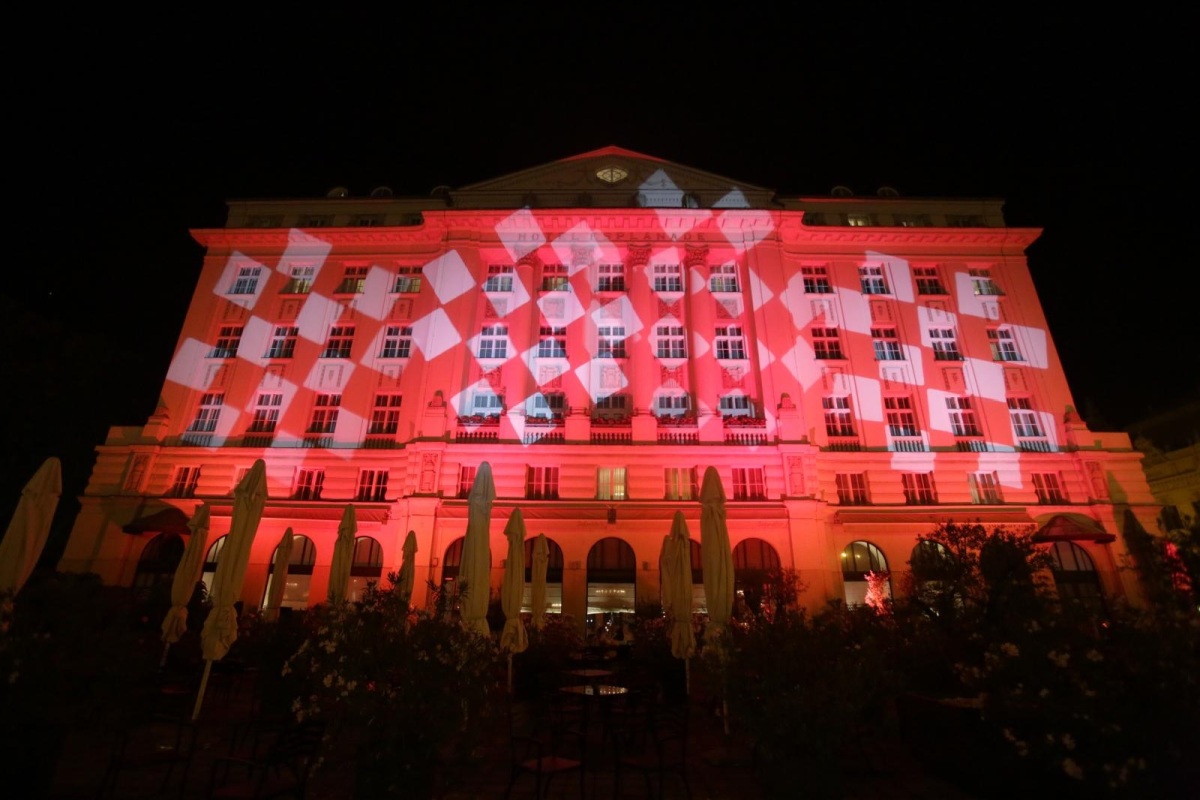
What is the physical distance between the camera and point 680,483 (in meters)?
26.9

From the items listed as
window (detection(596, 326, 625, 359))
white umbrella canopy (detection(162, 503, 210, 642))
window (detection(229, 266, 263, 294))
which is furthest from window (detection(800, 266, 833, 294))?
window (detection(229, 266, 263, 294))

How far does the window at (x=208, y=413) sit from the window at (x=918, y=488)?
35860mm

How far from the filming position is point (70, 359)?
109 ft

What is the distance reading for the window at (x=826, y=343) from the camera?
104 ft

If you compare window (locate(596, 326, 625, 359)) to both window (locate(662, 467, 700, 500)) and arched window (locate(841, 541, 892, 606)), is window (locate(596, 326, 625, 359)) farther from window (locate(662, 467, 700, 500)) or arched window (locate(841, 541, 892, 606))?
arched window (locate(841, 541, 892, 606))

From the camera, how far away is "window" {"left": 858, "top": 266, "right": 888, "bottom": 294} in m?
33.5

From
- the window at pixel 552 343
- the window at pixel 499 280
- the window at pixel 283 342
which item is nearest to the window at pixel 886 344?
the window at pixel 552 343

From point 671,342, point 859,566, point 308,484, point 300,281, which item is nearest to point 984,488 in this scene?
point 859,566

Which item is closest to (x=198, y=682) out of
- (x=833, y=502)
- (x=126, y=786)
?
(x=126, y=786)

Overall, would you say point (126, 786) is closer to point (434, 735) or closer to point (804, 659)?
point (434, 735)

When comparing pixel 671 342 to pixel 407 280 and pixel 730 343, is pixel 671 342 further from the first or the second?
pixel 407 280

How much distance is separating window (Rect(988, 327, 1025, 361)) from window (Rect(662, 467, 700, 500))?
19.0m

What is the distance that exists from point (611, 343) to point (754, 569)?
13869 millimetres

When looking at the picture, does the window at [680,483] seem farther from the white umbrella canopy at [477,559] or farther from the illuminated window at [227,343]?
the illuminated window at [227,343]
